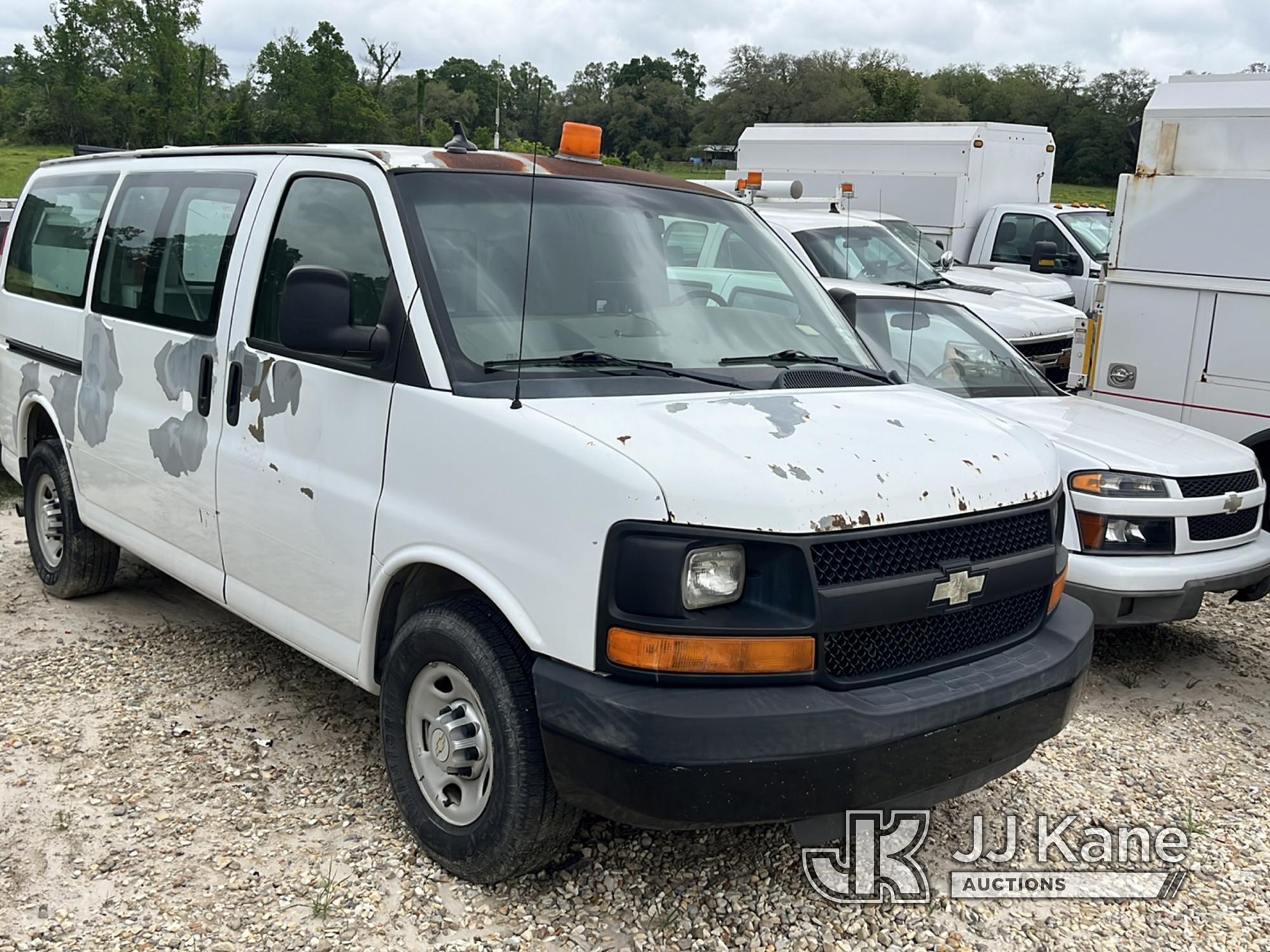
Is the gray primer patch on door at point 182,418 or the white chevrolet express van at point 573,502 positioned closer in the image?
the white chevrolet express van at point 573,502

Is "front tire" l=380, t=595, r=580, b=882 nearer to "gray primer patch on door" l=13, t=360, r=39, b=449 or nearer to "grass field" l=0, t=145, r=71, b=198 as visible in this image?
Answer: "gray primer patch on door" l=13, t=360, r=39, b=449

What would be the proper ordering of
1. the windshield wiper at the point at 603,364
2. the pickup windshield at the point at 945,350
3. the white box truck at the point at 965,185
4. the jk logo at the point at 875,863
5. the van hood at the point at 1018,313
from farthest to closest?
the white box truck at the point at 965,185
the van hood at the point at 1018,313
the pickup windshield at the point at 945,350
the jk logo at the point at 875,863
the windshield wiper at the point at 603,364

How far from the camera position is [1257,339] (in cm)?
679

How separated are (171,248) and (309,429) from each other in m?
1.37

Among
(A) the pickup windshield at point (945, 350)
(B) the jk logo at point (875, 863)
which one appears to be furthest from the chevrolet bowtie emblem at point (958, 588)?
(A) the pickup windshield at point (945, 350)

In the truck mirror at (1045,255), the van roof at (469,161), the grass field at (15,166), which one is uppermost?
the grass field at (15,166)

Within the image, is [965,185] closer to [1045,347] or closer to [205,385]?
[1045,347]

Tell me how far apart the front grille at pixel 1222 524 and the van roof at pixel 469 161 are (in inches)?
102

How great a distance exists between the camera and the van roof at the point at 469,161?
12.7 ft

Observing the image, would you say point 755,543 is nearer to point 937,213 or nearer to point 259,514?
point 259,514

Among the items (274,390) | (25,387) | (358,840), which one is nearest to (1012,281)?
(25,387)

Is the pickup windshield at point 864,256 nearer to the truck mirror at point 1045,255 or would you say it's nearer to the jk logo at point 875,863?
the truck mirror at point 1045,255

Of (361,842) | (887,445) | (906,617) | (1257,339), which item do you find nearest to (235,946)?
(361,842)

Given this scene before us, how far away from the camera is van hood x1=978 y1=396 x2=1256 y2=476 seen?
17.7 ft
